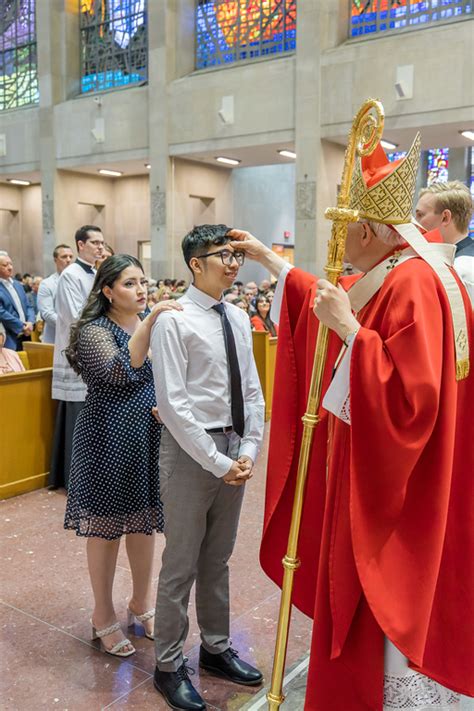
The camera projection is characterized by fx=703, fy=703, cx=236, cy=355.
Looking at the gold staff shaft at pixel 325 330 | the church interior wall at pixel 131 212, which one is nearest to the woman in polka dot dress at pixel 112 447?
the gold staff shaft at pixel 325 330

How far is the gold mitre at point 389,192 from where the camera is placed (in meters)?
2.07

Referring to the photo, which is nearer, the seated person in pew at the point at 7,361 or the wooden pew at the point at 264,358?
the seated person in pew at the point at 7,361

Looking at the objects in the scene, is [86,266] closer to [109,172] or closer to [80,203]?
[109,172]

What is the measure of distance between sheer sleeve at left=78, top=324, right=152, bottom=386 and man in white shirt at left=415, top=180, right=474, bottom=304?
158cm

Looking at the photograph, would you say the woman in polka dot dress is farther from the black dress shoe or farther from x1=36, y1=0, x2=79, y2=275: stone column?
x1=36, y1=0, x2=79, y2=275: stone column

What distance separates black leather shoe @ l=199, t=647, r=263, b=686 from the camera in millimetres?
2893

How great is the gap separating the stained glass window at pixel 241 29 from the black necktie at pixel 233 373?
1212 centimetres

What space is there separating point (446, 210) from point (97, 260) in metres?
2.81

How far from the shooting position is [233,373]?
8.95ft

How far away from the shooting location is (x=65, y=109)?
1642 cm

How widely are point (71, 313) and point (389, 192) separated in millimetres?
3483

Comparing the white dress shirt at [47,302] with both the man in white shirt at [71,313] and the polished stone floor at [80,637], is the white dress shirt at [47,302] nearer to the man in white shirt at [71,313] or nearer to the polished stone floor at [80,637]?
the man in white shirt at [71,313]

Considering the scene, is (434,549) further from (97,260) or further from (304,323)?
(97,260)

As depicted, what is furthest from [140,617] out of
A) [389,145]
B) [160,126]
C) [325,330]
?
[160,126]
